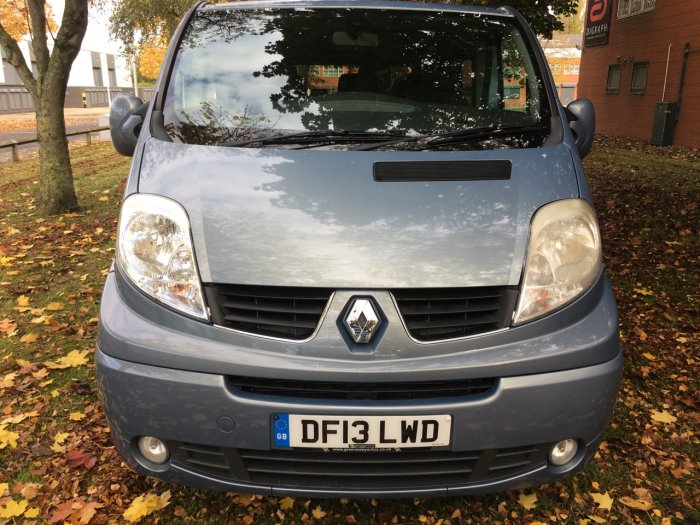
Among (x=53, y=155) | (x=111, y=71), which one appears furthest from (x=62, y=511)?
(x=111, y=71)

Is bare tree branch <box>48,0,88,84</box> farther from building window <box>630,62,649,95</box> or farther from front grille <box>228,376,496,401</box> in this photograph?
building window <box>630,62,649,95</box>

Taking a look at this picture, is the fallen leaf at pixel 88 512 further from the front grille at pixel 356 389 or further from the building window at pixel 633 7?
the building window at pixel 633 7

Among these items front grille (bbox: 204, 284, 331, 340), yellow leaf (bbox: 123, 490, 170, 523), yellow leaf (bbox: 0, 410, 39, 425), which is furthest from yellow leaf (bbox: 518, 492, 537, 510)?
yellow leaf (bbox: 0, 410, 39, 425)

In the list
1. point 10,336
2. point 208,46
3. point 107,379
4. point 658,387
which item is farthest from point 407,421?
point 10,336

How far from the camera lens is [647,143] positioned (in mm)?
16922

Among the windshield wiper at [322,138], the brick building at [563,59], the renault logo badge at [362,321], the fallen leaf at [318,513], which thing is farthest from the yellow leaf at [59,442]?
the brick building at [563,59]

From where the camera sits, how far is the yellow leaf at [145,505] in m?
2.44

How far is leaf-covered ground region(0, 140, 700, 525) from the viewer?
2488 millimetres

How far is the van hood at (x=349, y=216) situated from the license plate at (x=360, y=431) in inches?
16.3

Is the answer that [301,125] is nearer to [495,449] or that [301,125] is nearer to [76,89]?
[495,449]

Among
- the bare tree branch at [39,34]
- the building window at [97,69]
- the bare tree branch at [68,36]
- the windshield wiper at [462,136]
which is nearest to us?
the windshield wiper at [462,136]

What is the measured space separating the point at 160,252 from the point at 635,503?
2.16 metres

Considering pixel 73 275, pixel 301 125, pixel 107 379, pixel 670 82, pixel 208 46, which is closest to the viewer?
pixel 107 379

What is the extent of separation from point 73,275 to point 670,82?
55.3ft
